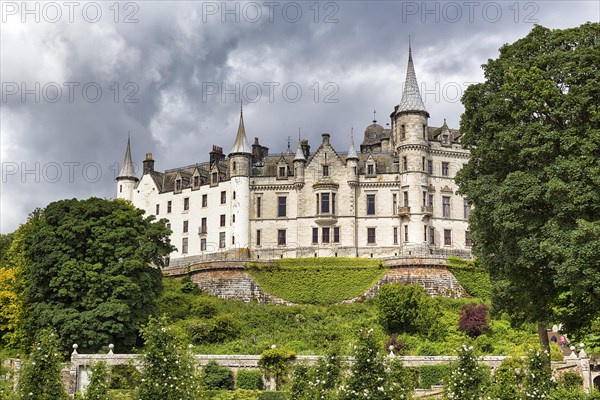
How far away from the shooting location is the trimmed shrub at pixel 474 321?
51.0 m

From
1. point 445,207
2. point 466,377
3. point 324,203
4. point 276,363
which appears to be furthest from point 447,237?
point 466,377

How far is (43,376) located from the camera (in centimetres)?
2808

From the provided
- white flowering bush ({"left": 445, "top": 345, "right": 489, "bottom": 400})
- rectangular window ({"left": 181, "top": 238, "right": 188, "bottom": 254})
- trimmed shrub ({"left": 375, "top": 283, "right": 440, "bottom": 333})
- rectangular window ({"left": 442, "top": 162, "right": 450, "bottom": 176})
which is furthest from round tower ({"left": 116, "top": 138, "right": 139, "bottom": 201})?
white flowering bush ({"left": 445, "top": 345, "right": 489, "bottom": 400})

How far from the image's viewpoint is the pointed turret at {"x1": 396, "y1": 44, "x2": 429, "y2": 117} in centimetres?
6831

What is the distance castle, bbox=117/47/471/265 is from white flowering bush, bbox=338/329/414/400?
4231 centimetres

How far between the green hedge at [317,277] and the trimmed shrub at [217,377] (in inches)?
842

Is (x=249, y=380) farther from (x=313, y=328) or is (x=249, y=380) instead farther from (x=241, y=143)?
(x=241, y=143)

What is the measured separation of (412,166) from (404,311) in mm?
19808

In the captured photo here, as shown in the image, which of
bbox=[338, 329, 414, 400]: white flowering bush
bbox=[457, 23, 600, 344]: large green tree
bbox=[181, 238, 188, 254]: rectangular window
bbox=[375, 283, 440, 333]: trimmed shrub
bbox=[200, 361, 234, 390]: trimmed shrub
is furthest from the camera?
bbox=[181, 238, 188, 254]: rectangular window

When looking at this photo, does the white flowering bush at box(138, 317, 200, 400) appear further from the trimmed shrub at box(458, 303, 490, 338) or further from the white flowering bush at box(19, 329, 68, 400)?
the trimmed shrub at box(458, 303, 490, 338)

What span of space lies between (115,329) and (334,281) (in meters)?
22.5

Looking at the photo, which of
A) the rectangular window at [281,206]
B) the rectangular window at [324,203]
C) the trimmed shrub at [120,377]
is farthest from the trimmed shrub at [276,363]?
the rectangular window at [281,206]

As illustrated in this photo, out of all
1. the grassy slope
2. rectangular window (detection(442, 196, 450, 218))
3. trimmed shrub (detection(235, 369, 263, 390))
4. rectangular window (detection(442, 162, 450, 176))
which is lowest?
trimmed shrub (detection(235, 369, 263, 390))

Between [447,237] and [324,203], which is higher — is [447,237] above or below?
below
